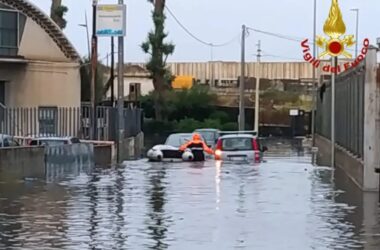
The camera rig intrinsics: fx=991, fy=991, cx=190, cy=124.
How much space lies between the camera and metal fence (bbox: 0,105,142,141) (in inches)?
1388

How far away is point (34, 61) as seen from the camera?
52.7 meters

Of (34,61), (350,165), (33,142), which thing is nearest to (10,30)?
(34,61)

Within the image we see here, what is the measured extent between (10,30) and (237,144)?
20712mm

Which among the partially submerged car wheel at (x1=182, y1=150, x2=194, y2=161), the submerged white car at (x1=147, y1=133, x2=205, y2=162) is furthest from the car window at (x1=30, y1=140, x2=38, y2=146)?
the partially submerged car wheel at (x1=182, y1=150, x2=194, y2=161)

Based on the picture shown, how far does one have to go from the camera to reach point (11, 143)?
1181 inches

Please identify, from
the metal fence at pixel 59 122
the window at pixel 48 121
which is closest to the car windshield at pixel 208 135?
the metal fence at pixel 59 122

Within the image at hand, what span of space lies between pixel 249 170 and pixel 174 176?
3407 millimetres

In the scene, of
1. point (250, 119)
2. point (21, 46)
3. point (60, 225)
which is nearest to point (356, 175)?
point (60, 225)

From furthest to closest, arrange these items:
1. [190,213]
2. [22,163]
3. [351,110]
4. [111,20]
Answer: [111,20], [22,163], [351,110], [190,213]

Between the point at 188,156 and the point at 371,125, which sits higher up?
the point at 371,125

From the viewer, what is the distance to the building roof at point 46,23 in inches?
2050

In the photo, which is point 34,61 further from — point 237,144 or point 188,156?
point 237,144

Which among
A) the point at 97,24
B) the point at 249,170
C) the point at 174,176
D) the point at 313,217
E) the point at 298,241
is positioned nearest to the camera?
the point at 298,241

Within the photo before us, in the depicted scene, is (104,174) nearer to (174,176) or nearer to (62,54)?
(174,176)
